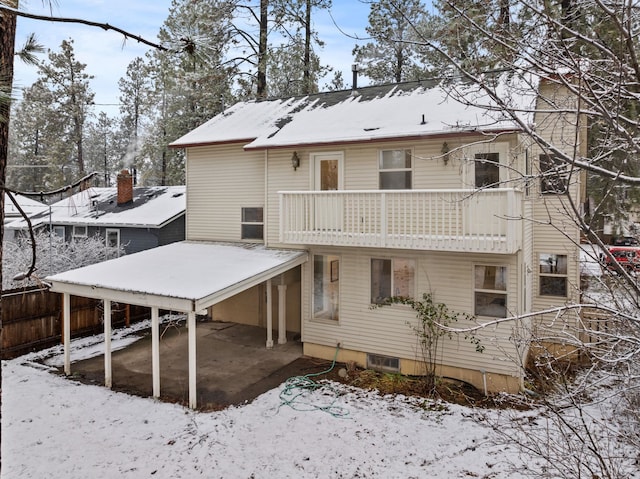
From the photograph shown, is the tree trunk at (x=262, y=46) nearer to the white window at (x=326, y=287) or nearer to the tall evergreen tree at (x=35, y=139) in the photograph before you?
the white window at (x=326, y=287)

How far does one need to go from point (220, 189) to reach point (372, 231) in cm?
528

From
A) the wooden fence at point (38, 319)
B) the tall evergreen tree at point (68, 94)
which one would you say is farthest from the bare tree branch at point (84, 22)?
the tall evergreen tree at point (68, 94)

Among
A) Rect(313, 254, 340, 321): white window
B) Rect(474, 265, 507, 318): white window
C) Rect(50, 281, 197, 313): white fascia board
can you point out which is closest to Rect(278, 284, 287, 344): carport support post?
Rect(313, 254, 340, 321): white window

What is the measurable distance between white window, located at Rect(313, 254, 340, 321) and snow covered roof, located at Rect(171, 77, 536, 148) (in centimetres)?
290

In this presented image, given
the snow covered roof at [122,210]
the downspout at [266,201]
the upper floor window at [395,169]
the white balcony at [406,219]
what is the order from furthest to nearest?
the snow covered roof at [122,210]
the downspout at [266,201]
the upper floor window at [395,169]
the white balcony at [406,219]

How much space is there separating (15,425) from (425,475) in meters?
6.77

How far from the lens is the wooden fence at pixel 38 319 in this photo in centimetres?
1046

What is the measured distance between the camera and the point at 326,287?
10.7 m

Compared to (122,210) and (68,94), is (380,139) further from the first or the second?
(68,94)

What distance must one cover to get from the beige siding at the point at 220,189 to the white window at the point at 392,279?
3.81 metres

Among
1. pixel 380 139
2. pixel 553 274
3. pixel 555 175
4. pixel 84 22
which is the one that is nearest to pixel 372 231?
pixel 380 139

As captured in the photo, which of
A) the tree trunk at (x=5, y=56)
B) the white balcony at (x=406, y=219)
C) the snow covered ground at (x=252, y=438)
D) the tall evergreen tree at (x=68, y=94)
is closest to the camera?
the tree trunk at (x=5, y=56)

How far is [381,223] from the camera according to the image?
892cm

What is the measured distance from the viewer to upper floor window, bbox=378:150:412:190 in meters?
9.77
